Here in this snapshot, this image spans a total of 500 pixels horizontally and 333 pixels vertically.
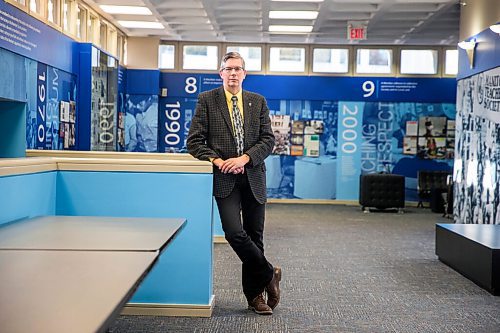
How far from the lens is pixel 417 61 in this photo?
49.5 ft

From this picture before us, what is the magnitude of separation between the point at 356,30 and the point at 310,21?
858 millimetres

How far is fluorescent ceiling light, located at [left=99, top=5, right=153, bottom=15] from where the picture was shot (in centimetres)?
1139

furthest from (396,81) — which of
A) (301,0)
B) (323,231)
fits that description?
(323,231)

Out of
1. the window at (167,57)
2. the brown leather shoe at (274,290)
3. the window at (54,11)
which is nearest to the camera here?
the brown leather shoe at (274,290)

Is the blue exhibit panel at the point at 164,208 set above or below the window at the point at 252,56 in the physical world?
below

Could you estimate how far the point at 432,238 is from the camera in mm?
9125

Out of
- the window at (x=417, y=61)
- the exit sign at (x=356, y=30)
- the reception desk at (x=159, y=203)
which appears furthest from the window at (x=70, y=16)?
the window at (x=417, y=61)

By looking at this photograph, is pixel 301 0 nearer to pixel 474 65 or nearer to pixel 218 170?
pixel 474 65

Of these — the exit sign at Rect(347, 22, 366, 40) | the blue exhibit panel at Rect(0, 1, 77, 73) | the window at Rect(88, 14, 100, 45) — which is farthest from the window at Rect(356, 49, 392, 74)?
the blue exhibit panel at Rect(0, 1, 77, 73)

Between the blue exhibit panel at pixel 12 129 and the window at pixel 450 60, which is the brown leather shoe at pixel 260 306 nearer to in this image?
the blue exhibit panel at pixel 12 129

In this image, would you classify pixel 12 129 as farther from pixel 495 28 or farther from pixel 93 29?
pixel 495 28

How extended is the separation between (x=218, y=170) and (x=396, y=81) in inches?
443

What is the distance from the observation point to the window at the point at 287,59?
15156 millimetres

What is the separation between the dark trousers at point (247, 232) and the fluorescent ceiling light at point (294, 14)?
7.61 meters
